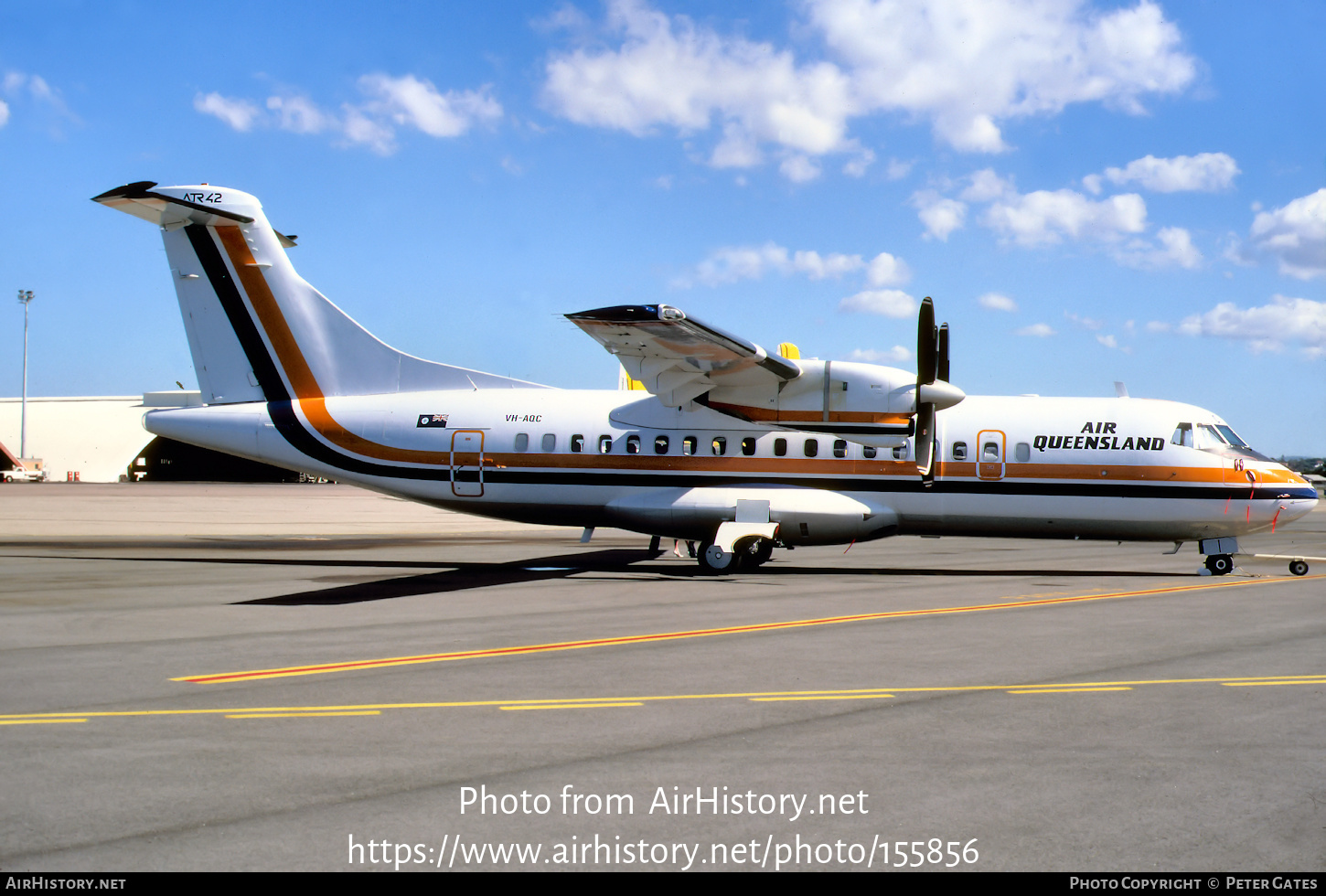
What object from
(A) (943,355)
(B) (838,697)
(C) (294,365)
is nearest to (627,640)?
(B) (838,697)

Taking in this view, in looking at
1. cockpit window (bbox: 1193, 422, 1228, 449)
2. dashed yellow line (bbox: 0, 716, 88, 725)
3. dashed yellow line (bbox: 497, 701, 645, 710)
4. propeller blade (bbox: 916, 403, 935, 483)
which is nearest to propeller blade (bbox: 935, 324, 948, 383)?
propeller blade (bbox: 916, 403, 935, 483)

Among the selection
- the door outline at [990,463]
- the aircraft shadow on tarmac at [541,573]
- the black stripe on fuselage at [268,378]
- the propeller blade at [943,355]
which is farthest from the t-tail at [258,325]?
the door outline at [990,463]

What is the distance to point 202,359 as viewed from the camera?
21.9 m

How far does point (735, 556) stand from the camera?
20.6 metres

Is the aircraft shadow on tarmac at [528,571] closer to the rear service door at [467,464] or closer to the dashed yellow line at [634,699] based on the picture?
the rear service door at [467,464]

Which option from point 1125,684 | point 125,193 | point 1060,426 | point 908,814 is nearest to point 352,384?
point 125,193

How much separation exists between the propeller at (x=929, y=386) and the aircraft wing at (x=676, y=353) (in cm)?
229

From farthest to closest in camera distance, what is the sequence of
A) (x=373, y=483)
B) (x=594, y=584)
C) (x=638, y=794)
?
(x=373, y=483) → (x=594, y=584) → (x=638, y=794)

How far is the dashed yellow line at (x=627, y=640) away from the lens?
957 centimetres

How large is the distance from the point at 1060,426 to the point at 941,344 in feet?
12.2

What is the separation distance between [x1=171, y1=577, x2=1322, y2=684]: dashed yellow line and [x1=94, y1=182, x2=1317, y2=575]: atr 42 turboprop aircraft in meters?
3.24

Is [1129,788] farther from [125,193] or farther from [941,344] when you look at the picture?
[125,193]

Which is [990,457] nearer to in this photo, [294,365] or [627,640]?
[627,640]

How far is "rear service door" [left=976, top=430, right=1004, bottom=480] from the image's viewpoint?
20.0 meters
